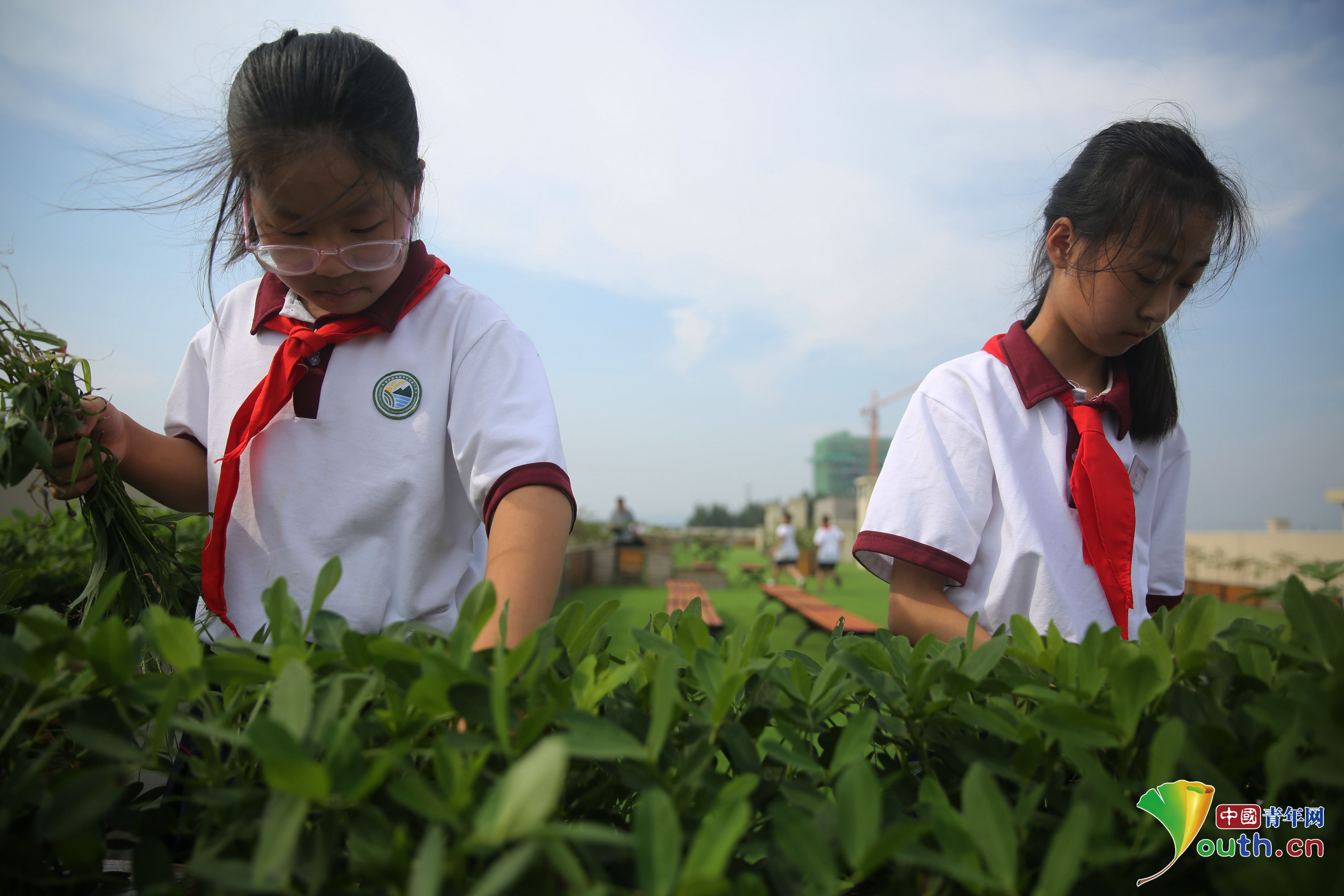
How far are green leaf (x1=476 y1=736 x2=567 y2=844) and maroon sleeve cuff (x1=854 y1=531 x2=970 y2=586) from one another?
3.25 ft

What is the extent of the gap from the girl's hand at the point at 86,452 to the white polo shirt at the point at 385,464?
0.64 feet

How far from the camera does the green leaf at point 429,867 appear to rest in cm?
47

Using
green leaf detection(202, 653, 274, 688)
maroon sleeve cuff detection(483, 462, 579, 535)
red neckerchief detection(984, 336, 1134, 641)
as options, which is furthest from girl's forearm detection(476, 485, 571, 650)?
red neckerchief detection(984, 336, 1134, 641)

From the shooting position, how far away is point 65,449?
1.05m

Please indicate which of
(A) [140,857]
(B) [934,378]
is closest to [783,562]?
(B) [934,378]

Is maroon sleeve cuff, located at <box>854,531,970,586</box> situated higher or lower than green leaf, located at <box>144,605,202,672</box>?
higher

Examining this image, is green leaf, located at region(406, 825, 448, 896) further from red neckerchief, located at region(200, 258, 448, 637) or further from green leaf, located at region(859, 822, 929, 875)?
red neckerchief, located at region(200, 258, 448, 637)

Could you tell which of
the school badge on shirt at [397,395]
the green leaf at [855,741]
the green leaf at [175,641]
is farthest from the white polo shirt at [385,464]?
the green leaf at [855,741]

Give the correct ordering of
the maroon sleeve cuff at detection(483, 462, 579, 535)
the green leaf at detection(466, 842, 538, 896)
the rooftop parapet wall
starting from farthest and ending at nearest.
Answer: the rooftop parapet wall
the maroon sleeve cuff at detection(483, 462, 579, 535)
the green leaf at detection(466, 842, 538, 896)

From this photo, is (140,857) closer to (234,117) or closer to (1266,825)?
(1266,825)

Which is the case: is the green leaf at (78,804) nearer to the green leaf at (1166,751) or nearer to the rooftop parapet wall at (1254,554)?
the green leaf at (1166,751)

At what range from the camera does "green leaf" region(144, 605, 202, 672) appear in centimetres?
66

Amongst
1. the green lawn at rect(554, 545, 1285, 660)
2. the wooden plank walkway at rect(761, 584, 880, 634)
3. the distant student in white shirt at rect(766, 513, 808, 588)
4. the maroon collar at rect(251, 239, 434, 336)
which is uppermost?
the maroon collar at rect(251, 239, 434, 336)

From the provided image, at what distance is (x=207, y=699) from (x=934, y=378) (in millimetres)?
1367
